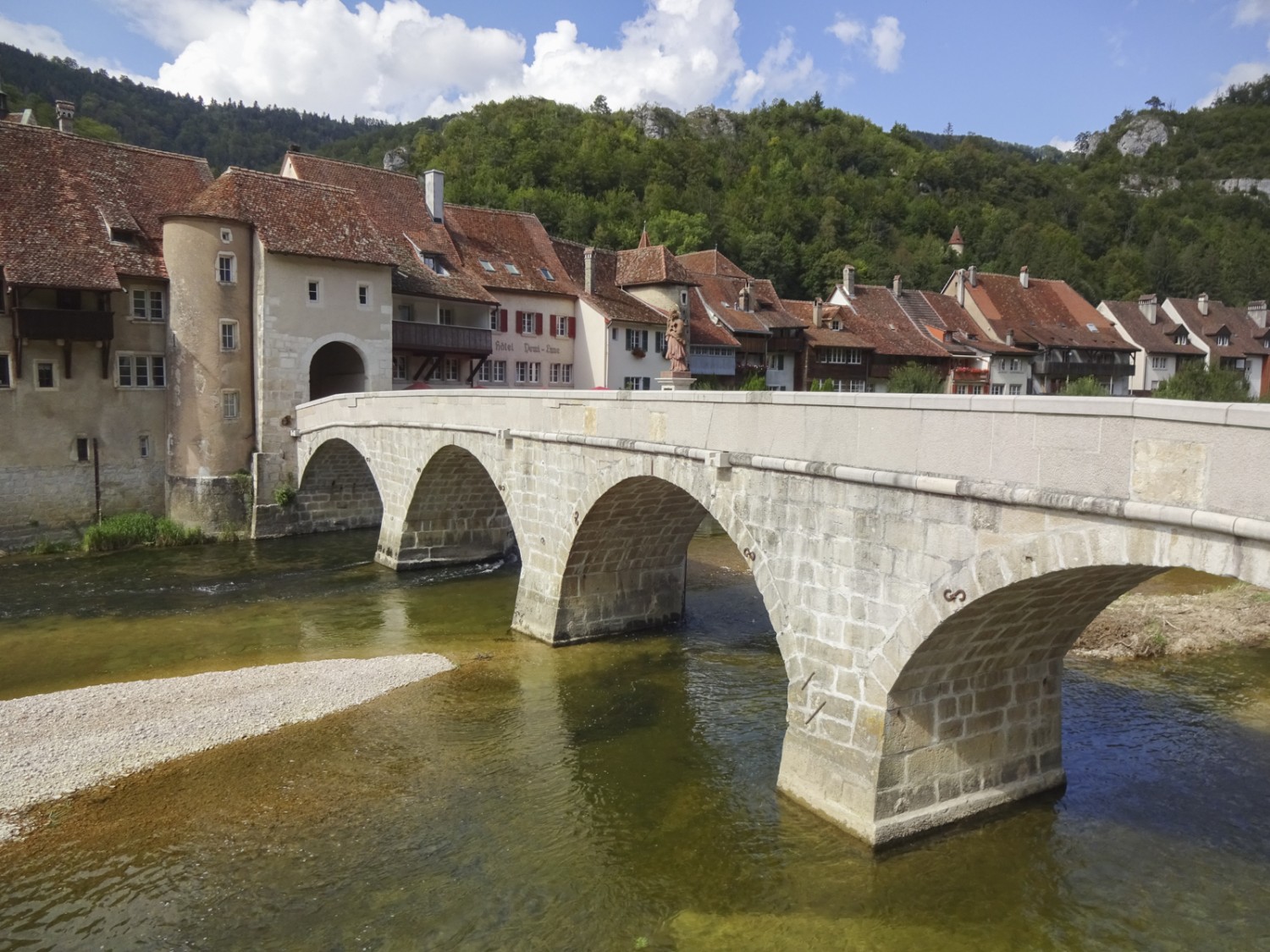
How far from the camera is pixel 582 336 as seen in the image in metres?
38.2

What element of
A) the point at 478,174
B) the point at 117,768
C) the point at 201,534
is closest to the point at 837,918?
the point at 117,768

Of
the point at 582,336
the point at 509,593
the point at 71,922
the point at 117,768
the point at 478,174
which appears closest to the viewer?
the point at 71,922

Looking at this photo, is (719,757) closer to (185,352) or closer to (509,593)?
(509,593)

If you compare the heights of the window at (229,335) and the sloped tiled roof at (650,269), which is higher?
the sloped tiled roof at (650,269)

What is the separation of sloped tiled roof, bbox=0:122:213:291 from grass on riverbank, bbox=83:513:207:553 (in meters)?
6.60

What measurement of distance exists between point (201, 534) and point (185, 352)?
532 cm

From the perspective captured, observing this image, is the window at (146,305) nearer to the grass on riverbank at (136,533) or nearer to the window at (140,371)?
the window at (140,371)

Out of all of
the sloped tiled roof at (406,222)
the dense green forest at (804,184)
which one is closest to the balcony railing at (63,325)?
the sloped tiled roof at (406,222)

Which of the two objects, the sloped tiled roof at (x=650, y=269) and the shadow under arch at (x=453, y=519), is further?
the sloped tiled roof at (x=650, y=269)

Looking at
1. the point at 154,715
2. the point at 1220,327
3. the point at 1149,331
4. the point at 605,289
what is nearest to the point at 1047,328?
the point at 1149,331

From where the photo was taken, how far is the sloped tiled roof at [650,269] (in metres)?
39.5

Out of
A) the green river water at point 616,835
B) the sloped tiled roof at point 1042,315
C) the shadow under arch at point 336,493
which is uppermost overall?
the sloped tiled roof at point 1042,315

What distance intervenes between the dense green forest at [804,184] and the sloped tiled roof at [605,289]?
18.2 metres

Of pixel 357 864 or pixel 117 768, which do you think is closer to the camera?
pixel 357 864
